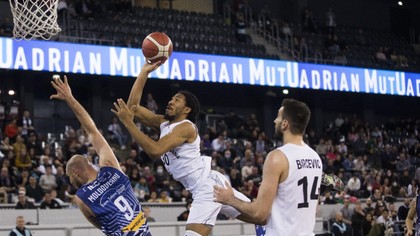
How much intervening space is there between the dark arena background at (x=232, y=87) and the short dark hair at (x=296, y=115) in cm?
996

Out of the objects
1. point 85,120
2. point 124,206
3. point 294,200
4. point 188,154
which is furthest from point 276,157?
point 188,154

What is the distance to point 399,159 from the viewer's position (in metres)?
28.4

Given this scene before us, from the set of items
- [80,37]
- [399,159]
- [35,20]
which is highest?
[80,37]

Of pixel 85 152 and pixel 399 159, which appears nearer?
pixel 85 152

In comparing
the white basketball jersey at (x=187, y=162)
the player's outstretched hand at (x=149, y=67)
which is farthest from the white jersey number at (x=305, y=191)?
the player's outstretched hand at (x=149, y=67)

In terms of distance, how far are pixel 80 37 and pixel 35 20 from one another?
14136 mm

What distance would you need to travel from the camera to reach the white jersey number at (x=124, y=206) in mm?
6973

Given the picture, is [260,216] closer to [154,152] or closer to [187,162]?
[154,152]

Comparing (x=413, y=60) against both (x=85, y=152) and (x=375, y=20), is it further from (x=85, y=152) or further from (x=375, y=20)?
(x=85, y=152)

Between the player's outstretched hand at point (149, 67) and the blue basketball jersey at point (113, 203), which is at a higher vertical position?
the player's outstretched hand at point (149, 67)

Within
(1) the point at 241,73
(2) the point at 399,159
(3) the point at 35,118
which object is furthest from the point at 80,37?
(2) the point at 399,159

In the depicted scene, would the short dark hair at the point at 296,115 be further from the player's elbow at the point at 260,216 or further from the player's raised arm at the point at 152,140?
the player's raised arm at the point at 152,140

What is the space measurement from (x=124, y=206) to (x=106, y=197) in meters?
0.17

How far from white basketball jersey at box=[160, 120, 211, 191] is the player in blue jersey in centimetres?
122
